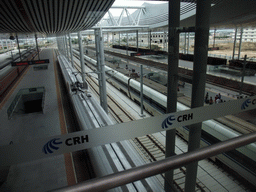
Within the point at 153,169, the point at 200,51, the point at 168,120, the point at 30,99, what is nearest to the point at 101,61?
the point at 30,99

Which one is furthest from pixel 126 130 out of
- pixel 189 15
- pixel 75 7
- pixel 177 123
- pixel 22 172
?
pixel 22 172

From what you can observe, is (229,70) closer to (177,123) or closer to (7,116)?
(177,123)

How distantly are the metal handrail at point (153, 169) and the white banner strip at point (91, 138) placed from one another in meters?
0.78

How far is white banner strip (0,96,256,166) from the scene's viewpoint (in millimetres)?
1256

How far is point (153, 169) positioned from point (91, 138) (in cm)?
81

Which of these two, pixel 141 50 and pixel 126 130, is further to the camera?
pixel 141 50

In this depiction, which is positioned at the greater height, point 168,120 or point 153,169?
point 153,169

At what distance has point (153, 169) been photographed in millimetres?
733

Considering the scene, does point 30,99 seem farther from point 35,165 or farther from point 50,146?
point 50,146

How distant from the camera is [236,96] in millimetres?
2455

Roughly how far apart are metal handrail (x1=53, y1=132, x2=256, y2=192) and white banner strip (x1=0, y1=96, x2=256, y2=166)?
78 cm

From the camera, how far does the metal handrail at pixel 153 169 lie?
0.62 metres

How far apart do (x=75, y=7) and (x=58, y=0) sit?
41cm

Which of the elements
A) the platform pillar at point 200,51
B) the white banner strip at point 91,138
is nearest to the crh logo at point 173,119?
the white banner strip at point 91,138
